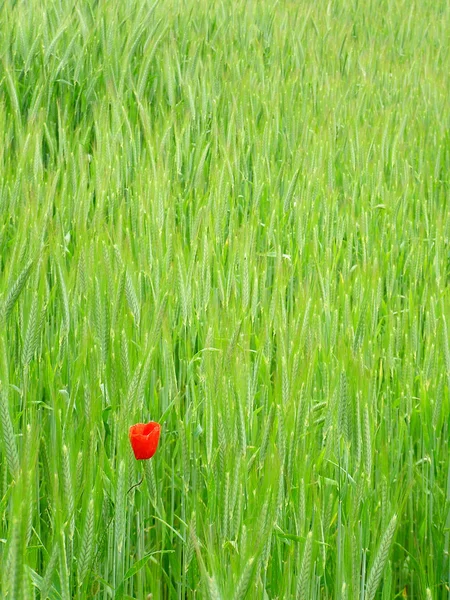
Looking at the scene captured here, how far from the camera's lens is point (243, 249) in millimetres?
1333

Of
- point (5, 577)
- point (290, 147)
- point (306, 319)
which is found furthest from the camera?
point (290, 147)

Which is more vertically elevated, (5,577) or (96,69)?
(96,69)

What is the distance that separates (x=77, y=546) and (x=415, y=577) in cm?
41

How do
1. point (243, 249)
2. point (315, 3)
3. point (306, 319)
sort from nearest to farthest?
1. point (306, 319)
2. point (243, 249)
3. point (315, 3)

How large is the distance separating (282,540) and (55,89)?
178 cm

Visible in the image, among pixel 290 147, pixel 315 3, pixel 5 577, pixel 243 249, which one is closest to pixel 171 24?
pixel 290 147

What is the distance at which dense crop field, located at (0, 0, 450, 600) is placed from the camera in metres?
0.78

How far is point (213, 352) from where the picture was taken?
1100 millimetres

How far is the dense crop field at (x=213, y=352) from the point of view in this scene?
30.6 inches

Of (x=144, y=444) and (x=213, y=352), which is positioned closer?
(x=144, y=444)

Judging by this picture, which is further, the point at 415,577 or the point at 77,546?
the point at 415,577

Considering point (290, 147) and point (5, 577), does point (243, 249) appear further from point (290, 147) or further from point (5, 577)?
point (290, 147)

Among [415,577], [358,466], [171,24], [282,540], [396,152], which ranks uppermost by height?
[171,24]

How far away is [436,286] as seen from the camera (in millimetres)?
1400
